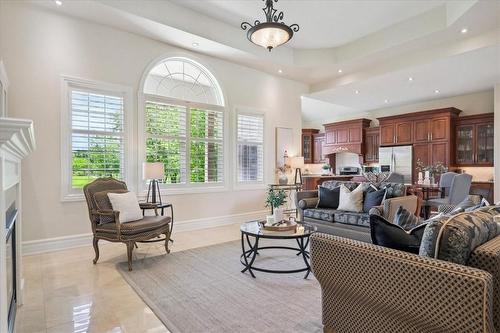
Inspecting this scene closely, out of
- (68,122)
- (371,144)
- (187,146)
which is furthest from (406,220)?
(371,144)

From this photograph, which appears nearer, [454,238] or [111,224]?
[454,238]

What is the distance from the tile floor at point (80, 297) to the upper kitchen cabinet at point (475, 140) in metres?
7.46

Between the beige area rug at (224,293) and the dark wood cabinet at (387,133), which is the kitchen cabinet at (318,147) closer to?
the dark wood cabinet at (387,133)

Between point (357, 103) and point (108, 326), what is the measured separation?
8.46m

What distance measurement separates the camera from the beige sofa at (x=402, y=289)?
1271mm

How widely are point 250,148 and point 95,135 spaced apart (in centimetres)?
314

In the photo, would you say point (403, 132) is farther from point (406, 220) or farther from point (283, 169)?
point (406, 220)

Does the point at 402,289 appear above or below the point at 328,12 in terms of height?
below

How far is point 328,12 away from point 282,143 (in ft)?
10.0

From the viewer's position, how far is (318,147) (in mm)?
11266

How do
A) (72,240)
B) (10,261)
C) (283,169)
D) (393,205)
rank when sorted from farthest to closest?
(283,169), (72,240), (393,205), (10,261)

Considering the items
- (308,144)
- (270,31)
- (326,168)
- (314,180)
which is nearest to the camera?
(270,31)

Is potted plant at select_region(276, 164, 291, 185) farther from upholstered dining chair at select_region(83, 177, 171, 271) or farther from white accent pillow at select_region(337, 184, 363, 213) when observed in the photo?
upholstered dining chair at select_region(83, 177, 171, 271)

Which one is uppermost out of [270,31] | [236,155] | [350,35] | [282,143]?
[350,35]
